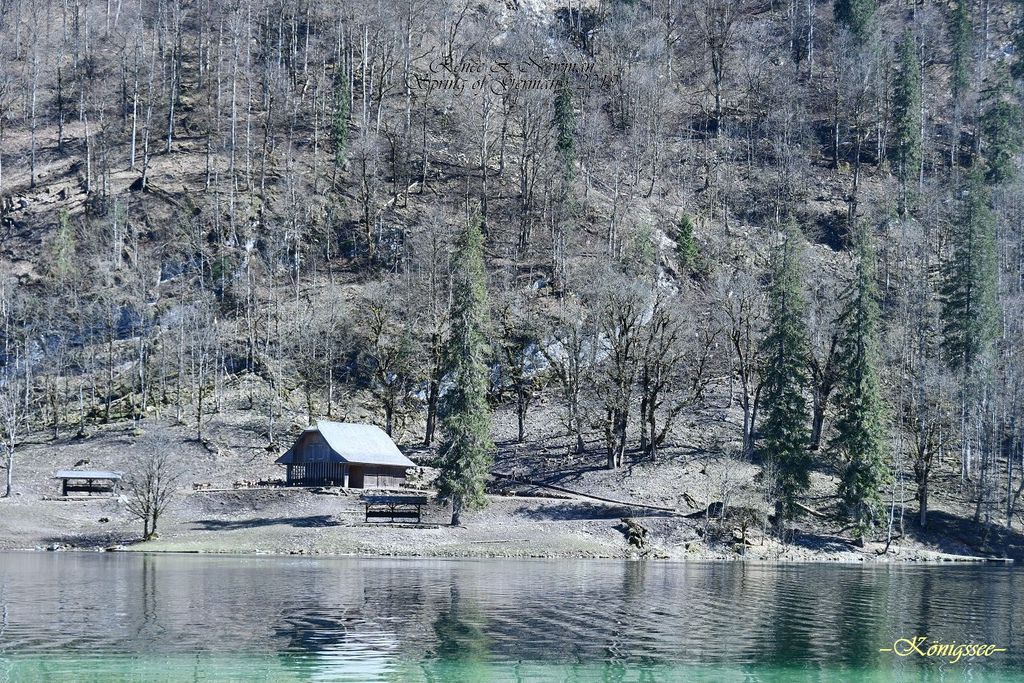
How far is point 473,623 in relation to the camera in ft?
105

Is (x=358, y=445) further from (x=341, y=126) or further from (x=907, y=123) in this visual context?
(x=907, y=123)

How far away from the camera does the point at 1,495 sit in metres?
63.7

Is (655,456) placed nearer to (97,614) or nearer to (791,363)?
(791,363)

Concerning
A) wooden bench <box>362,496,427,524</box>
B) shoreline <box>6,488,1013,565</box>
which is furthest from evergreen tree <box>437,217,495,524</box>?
shoreline <box>6,488,1013,565</box>

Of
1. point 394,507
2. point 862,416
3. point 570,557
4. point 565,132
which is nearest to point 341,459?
point 394,507

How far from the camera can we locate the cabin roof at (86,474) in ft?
208

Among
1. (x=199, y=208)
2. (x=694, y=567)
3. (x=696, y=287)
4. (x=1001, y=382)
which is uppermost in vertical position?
(x=199, y=208)

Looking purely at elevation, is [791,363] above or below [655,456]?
above

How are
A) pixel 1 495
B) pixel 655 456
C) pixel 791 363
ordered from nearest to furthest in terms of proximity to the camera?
pixel 1 495
pixel 791 363
pixel 655 456

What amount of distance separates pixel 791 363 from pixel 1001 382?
16.8 metres

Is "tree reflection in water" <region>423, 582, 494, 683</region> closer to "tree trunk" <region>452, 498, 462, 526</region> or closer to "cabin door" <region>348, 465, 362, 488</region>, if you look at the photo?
"tree trunk" <region>452, 498, 462, 526</region>

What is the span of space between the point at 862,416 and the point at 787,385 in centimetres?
516

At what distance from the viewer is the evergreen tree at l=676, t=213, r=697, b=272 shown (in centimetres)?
9869

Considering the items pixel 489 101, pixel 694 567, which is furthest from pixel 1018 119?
pixel 694 567
